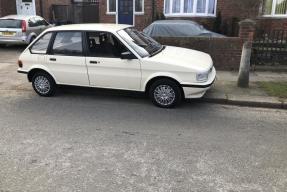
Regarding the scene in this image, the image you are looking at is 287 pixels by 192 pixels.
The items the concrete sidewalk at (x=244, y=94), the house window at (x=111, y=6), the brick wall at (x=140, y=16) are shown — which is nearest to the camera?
the concrete sidewalk at (x=244, y=94)

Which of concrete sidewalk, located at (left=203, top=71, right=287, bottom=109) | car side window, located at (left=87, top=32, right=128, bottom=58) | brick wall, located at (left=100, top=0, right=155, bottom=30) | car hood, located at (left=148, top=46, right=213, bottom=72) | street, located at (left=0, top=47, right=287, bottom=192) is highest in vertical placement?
brick wall, located at (left=100, top=0, right=155, bottom=30)

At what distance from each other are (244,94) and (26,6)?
15.2 m

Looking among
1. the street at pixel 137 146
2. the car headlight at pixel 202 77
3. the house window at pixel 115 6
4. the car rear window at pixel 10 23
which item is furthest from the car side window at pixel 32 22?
the car headlight at pixel 202 77

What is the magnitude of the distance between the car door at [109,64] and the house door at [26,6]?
43.0 ft

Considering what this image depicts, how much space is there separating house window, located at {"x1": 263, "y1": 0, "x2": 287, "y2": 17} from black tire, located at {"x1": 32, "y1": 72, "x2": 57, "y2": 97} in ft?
38.5

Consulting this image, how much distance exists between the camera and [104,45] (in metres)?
6.96

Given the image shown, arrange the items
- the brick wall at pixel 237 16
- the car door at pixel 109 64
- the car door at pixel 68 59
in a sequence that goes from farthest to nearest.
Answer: the brick wall at pixel 237 16, the car door at pixel 68 59, the car door at pixel 109 64

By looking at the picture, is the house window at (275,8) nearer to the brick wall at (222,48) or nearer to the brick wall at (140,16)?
the brick wall at (140,16)

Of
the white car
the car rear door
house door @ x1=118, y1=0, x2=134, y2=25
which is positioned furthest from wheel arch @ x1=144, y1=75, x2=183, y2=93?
house door @ x1=118, y1=0, x2=134, y2=25

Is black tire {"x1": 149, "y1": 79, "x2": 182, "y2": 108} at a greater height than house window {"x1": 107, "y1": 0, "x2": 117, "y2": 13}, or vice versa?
house window {"x1": 107, "y1": 0, "x2": 117, "y2": 13}

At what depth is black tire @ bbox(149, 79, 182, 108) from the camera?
6.57 m

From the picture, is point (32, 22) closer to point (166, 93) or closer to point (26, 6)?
point (26, 6)

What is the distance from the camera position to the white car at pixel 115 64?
21.4 ft

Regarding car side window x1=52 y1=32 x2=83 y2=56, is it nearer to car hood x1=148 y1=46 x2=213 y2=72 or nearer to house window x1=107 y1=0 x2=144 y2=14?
car hood x1=148 y1=46 x2=213 y2=72
